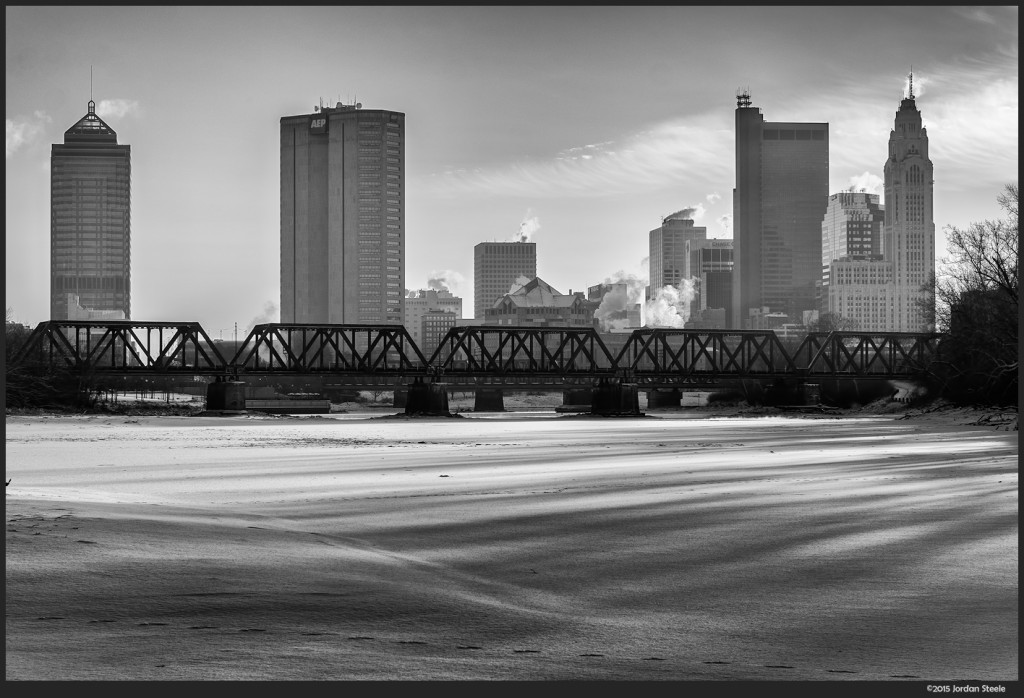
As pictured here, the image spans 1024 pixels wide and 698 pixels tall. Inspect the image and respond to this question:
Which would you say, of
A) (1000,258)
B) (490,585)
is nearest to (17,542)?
(490,585)

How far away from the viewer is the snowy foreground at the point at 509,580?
996 centimetres

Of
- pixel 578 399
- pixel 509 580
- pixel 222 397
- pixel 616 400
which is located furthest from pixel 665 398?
pixel 509 580

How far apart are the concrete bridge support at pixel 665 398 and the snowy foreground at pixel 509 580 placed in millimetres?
146934

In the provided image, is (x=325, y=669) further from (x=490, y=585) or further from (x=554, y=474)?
(x=554, y=474)

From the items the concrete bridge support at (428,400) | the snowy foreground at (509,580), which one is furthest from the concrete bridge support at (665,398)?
the snowy foreground at (509,580)

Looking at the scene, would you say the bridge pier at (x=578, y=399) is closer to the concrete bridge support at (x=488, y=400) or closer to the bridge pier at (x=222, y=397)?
the concrete bridge support at (x=488, y=400)

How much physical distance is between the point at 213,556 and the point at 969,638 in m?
8.16

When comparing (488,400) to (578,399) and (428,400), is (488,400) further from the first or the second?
(428,400)

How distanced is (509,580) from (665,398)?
16172cm

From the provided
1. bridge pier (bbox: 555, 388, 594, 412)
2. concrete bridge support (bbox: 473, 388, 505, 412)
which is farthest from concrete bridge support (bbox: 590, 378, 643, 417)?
concrete bridge support (bbox: 473, 388, 505, 412)

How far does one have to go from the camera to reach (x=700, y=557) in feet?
50.8

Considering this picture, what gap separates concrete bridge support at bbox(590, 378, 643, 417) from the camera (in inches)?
4714

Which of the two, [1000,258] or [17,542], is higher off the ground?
[1000,258]

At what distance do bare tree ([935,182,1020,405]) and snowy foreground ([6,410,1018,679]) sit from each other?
169 feet
